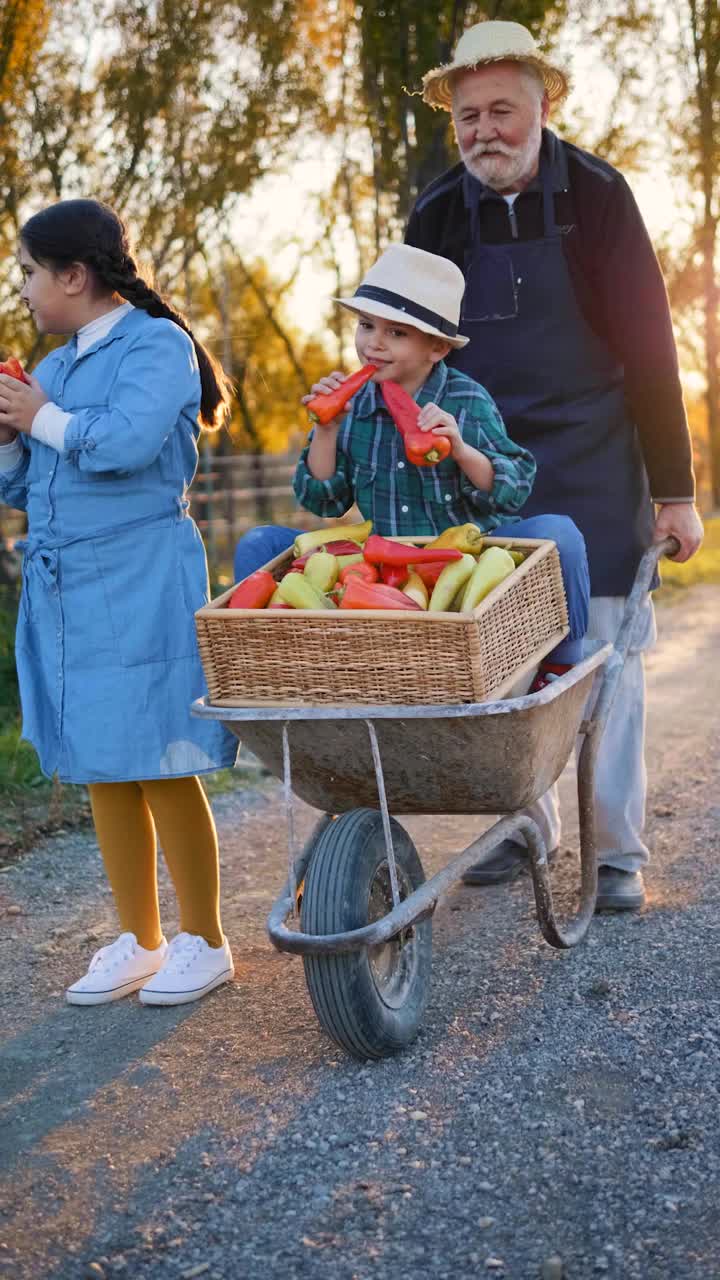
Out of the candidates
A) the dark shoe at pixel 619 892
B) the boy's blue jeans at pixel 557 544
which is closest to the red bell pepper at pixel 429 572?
the boy's blue jeans at pixel 557 544

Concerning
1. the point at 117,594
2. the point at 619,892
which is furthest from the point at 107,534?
the point at 619,892

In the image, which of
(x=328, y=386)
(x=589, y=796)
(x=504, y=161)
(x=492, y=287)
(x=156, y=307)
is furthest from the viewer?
(x=492, y=287)

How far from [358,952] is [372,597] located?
737mm

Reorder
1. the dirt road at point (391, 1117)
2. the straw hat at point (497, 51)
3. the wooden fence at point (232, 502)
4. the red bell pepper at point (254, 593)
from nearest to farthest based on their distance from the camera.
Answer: the dirt road at point (391, 1117)
the red bell pepper at point (254, 593)
the straw hat at point (497, 51)
the wooden fence at point (232, 502)

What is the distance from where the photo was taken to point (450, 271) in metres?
3.57

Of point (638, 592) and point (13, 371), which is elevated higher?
point (13, 371)

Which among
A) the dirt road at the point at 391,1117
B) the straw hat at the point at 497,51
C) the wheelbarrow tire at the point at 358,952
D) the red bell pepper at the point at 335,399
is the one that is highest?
the straw hat at the point at 497,51

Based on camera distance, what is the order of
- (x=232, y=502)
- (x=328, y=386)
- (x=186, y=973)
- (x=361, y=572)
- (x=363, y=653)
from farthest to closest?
(x=232, y=502)
(x=186, y=973)
(x=328, y=386)
(x=361, y=572)
(x=363, y=653)

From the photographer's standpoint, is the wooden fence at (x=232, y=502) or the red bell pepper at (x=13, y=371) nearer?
the red bell pepper at (x=13, y=371)

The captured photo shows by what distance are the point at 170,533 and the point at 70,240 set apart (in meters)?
0.72

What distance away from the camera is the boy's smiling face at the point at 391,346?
354 cm

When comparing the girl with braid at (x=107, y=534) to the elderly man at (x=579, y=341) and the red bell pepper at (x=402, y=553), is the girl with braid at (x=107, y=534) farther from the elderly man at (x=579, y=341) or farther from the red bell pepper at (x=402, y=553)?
the elderly man at (x=579, y=341)

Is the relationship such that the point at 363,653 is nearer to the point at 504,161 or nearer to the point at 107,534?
the point at 107,534

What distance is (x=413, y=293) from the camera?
3.48m
